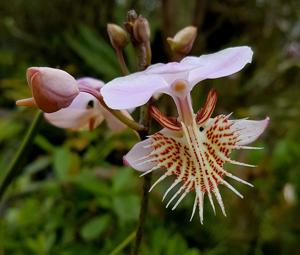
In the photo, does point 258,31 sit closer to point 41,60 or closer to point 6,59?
point 41,60

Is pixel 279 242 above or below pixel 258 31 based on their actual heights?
below

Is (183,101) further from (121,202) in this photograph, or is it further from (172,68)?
(121,202)

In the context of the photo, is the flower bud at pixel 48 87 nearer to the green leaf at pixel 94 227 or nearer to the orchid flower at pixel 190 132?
the orchid flower at pixel 190 132

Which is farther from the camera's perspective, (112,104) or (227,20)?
(227,20)

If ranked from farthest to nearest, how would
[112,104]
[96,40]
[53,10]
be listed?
[53,10] < [96,40] < [112,104]

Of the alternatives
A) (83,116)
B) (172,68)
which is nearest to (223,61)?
(172,68)

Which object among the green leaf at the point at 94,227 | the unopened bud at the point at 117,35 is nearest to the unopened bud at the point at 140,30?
the unopened bud at the point at 117,35

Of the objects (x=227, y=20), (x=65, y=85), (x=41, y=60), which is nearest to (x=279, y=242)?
(x=65, y=85)
